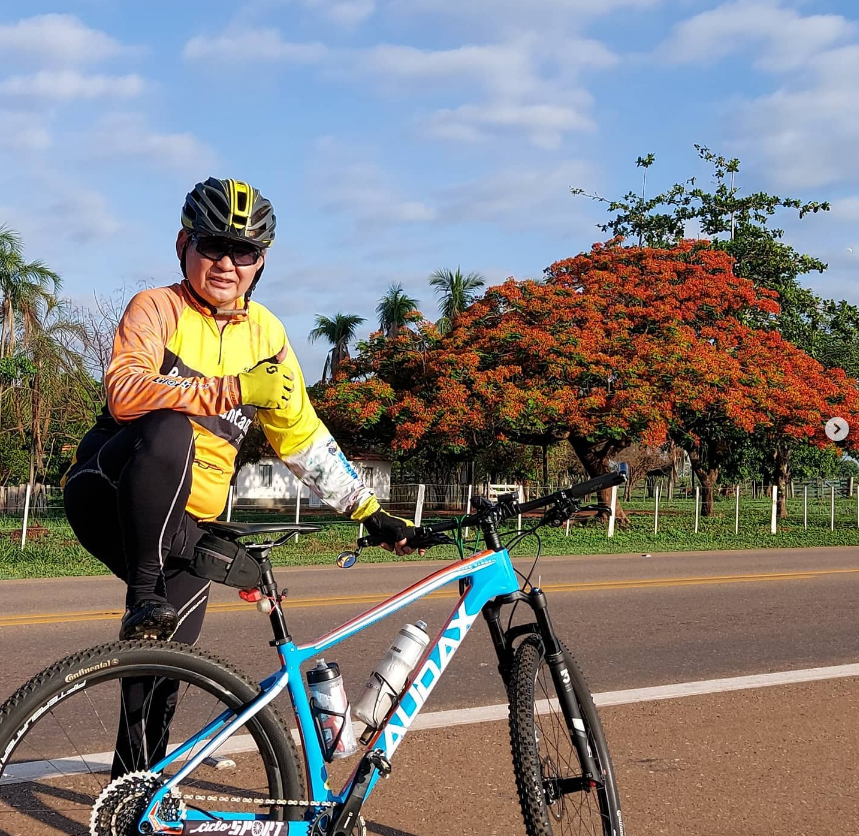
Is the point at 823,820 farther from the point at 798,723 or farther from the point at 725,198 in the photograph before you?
the point at 725,198

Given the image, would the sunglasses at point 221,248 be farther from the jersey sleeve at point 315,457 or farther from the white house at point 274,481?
the white house at point 274,481

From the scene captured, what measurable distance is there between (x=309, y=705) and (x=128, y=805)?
1.65 feet

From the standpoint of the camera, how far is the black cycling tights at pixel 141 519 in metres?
2.64

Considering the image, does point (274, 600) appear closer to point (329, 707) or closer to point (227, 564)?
point (227, 564)

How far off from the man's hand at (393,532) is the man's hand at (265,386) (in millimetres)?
555

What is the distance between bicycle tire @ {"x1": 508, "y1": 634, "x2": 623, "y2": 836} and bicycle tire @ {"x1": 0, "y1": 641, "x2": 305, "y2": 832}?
2.08ft

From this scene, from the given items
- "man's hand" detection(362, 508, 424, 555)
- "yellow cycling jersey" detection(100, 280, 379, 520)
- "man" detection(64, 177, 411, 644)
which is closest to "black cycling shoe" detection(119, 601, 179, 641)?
"man" detection(64, 177, 411, 644)

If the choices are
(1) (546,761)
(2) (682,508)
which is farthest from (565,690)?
(2) (682,508)

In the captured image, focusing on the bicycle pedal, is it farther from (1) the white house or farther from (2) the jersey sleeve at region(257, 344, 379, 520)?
(1) the white house

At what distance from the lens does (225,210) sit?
2914mm

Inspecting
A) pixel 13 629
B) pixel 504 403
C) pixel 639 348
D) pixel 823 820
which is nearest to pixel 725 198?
pixel 639 348

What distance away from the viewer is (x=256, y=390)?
2777 mm

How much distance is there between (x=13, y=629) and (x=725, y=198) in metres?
28.8

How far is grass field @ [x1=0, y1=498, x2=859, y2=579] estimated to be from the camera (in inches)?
605
